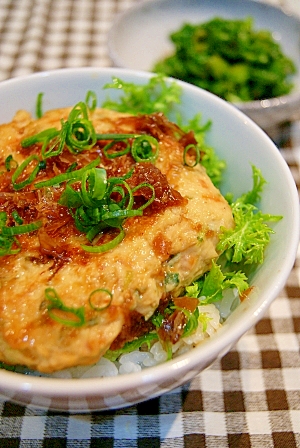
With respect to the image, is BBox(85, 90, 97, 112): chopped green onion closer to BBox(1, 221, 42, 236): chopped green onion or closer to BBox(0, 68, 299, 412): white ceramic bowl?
BBox(0, 68, 299, 412): white ceramic bowl

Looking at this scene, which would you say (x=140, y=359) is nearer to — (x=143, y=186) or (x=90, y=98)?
(x=143, y=186)

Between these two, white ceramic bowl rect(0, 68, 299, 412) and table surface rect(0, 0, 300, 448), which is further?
table surface rect(0, 0, 300, 448)

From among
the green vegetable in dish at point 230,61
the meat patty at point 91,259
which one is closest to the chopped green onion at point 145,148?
the meat patty at point 91,259

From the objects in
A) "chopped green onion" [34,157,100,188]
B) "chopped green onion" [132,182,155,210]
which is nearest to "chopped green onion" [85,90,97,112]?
"chopped green onion" [34,157,100,188]

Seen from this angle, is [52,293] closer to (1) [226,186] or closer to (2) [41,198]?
(2) [41,198]

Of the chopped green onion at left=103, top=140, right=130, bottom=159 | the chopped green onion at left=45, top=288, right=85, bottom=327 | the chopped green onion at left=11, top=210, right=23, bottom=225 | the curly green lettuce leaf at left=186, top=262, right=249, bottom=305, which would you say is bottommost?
the curly green lettuce leaf at left=186, top=262, right=249, bottom=305

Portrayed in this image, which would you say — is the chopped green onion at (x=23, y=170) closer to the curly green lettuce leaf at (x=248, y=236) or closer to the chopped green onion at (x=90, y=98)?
the chopped green onion at (x=90, y=98)

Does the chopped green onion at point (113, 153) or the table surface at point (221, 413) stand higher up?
the chopped green onion at point (113, 153)
